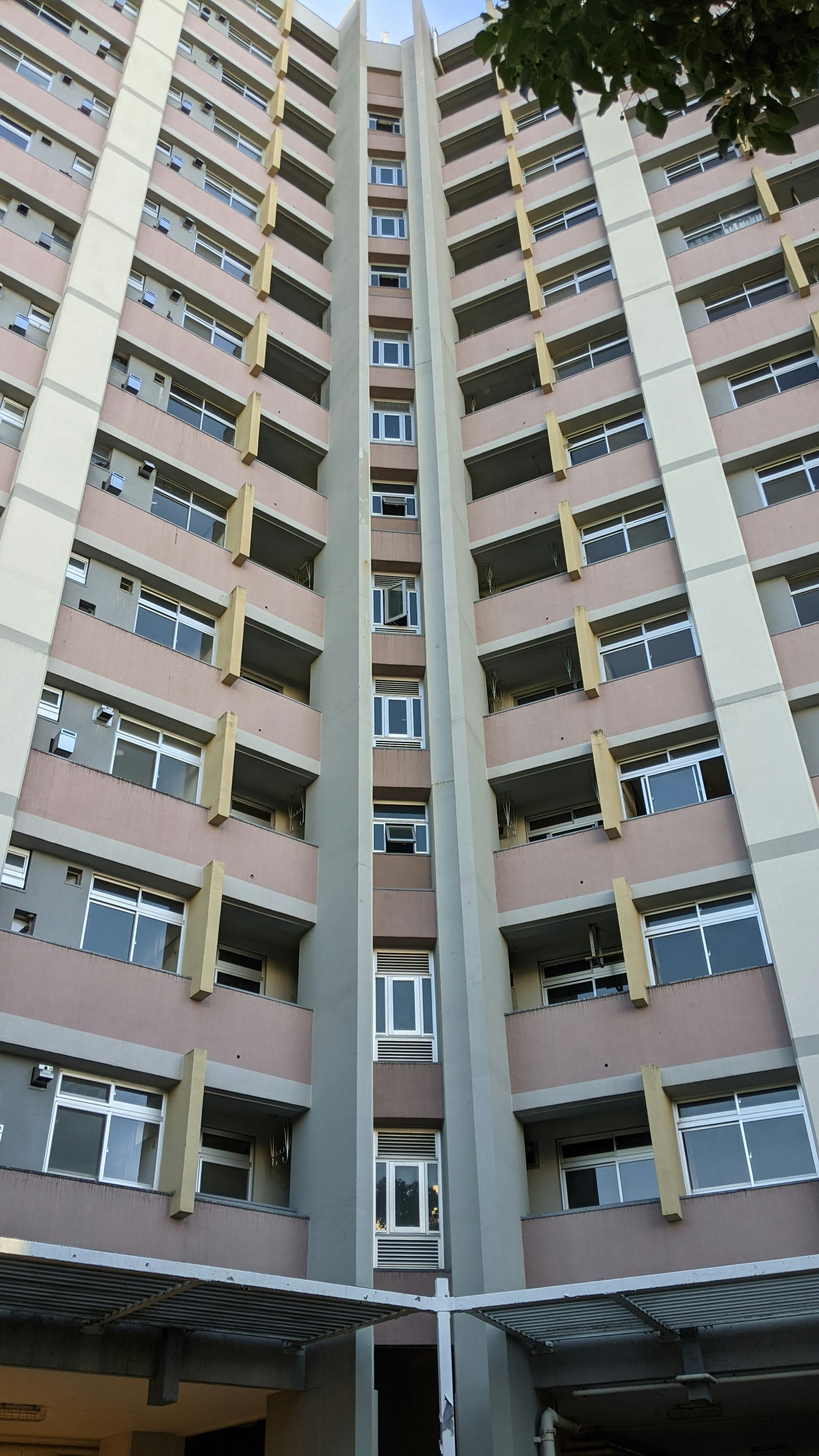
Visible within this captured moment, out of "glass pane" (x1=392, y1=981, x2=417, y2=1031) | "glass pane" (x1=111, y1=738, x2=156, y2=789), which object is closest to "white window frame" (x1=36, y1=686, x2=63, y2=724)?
"glass pane" (x1=111, y1=738, x2=156, y2=789)

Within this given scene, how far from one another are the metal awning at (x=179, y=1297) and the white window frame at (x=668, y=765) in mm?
9788

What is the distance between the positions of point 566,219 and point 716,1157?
23.7 metres

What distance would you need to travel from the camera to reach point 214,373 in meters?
25.5

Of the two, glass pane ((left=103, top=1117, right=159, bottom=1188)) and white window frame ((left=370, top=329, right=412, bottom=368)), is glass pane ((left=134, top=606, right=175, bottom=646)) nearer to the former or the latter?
glass pane ((left=103, top=1117, right=159, bottom=1188))

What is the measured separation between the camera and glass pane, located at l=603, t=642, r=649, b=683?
22922mm

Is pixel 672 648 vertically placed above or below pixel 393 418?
below

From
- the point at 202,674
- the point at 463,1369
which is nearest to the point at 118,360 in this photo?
the point at 202,674

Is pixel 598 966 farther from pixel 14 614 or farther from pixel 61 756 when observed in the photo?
pixel 14 614

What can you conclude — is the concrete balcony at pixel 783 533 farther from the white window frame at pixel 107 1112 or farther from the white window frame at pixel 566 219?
the white window frame at pixel 107 1112

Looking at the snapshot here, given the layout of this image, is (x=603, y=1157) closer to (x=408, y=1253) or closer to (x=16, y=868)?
(x=408, y=1253)

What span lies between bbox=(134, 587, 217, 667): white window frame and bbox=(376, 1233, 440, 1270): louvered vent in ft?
33.9

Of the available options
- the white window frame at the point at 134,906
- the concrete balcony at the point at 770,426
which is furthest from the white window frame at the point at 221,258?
the white window frame at the point at 134,906

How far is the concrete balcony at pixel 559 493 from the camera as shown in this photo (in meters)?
24.6

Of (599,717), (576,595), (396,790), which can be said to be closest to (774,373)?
(576,595)
